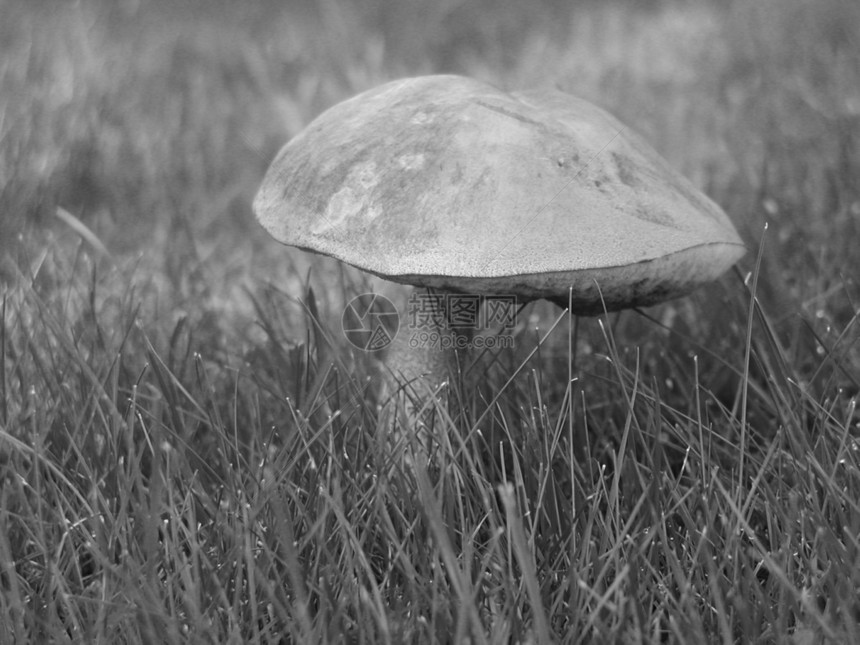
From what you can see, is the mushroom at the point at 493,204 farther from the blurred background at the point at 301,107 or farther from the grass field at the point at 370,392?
the blurred background at the point at 301,107

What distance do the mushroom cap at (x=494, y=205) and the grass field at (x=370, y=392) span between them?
197mm

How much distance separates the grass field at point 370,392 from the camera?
109cm

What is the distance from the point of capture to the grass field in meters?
1.09

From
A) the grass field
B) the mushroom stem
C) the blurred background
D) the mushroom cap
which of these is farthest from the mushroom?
the blurred background

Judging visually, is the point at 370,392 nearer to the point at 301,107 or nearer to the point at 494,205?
the point at 494,205

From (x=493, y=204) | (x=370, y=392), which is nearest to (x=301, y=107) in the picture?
(x=370, y=392)

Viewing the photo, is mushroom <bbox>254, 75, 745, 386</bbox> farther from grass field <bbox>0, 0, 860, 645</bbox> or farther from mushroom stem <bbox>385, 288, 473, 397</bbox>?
mushroom stem <bbox>385, 288, 473, 397</bbox>

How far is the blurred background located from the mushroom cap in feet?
2.02

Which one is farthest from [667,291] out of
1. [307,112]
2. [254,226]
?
[307,112]

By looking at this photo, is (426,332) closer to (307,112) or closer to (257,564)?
(257,564)

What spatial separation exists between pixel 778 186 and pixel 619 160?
1465mm

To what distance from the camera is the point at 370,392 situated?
1707mm

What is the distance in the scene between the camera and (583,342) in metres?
2.11

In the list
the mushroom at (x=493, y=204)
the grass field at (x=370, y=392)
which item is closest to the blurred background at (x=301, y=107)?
the grass field at (x=370, y=392)
